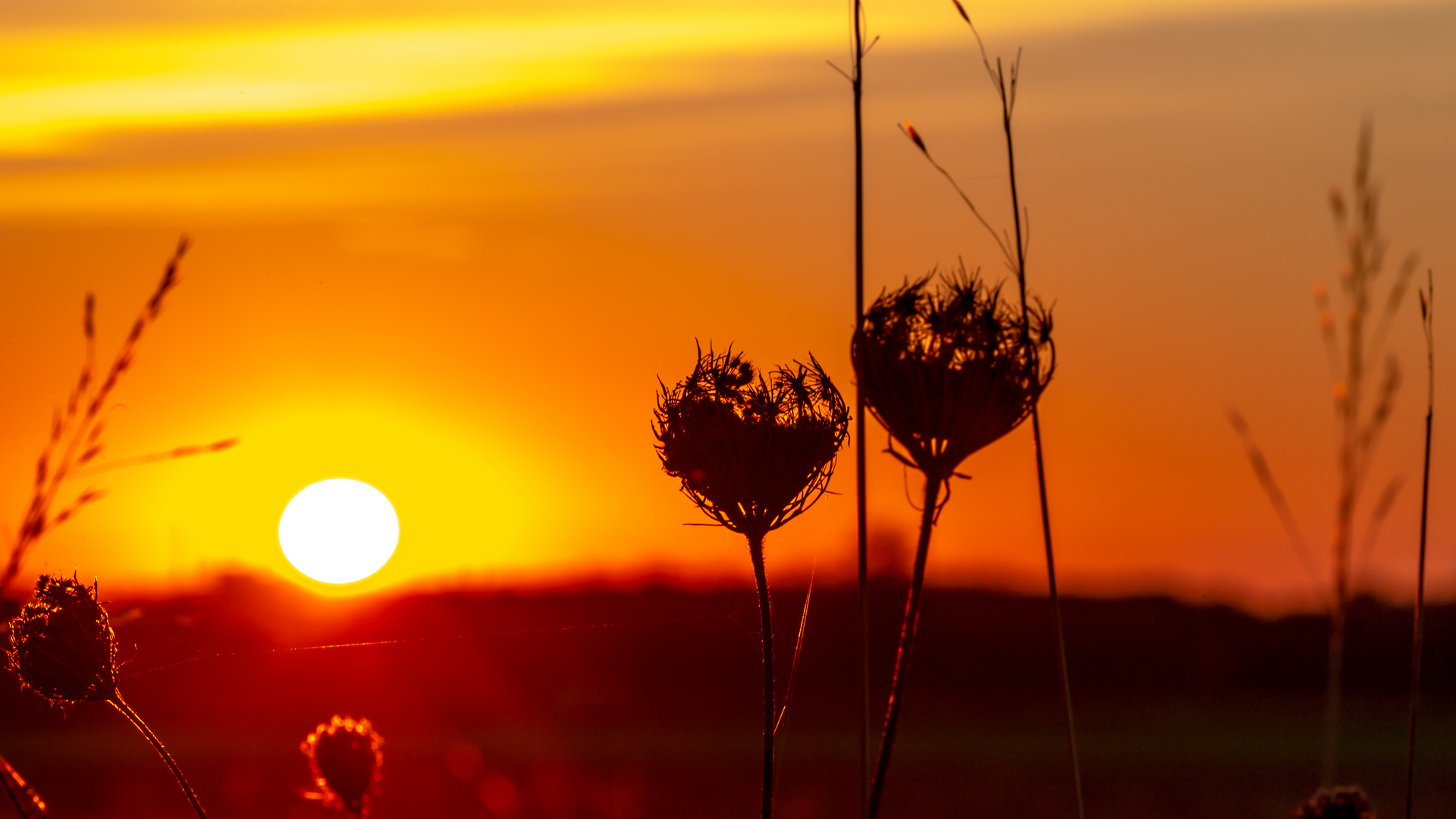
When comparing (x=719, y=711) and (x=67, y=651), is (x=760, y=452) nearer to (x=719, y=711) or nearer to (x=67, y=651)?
(x=67, y=651)

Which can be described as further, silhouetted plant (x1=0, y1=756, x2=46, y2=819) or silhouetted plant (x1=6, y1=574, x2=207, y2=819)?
silhouetted plant (x1=6, y1=574, x2=207, y2=819)

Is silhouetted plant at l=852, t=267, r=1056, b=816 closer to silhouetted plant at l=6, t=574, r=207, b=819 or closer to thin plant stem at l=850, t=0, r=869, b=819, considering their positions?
thin plant stem at l=850, t=0, r=869, b=819

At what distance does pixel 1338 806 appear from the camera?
334 centimetres

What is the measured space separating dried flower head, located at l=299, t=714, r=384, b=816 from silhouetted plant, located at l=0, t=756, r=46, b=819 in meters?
2.16

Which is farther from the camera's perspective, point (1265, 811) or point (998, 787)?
point (998, 787)

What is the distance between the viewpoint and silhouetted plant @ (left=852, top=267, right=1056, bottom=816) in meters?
3.36

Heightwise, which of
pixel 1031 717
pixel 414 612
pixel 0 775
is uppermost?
pixel 0 775

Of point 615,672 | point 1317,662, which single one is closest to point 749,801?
point 615,672

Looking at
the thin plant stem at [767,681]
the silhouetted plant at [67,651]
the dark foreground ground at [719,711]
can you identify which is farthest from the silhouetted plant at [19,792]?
the thin plant stem at [767,681]

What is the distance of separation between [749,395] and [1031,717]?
4141cm

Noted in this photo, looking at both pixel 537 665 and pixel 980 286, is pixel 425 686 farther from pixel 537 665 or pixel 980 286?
pixel 980 286

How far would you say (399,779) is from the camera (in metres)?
27.3

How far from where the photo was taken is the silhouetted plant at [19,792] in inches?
108

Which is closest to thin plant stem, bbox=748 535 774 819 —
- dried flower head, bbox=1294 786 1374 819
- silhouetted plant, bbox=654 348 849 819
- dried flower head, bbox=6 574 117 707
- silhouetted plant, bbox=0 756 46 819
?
silhouetted plant, bbox=654 348 849 819
